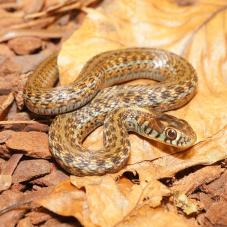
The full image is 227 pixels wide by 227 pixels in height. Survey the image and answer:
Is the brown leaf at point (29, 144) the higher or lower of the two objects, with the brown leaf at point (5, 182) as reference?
higher

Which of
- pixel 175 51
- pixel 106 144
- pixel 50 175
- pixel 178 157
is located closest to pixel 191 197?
pixel 178 157

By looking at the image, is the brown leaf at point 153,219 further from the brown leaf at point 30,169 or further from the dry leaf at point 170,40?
the brown leaf at point 30,169

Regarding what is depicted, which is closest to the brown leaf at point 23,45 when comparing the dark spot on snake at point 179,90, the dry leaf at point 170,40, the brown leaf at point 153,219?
the dry leaf at point 170,40

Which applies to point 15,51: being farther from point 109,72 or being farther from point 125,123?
point 125,123

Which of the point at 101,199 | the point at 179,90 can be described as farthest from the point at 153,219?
the point at 179,90

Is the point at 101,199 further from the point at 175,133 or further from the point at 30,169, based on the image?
the point at 175,133

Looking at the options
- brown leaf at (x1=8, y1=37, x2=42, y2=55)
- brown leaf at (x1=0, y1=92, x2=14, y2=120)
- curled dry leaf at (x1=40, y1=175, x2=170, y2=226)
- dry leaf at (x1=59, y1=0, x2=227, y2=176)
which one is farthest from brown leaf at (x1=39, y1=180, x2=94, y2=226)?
brown leaf at (x1=8, y1=37, x2=42, y2=55)

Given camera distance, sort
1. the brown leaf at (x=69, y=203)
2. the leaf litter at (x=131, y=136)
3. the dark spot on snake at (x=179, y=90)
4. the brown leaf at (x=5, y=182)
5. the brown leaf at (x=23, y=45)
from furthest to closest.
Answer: the brown leaf at (x=23, y=45), the dark spot on snake at (x=179, y=90), the brown leaf at (x=5, y=182), the leaf litter at (x=131, y=136), the brown leaf at (x=69, y=203)

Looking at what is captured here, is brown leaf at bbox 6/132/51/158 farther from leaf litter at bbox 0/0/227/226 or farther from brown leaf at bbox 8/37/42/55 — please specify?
brown leaf at bbox 8/37/42/55
